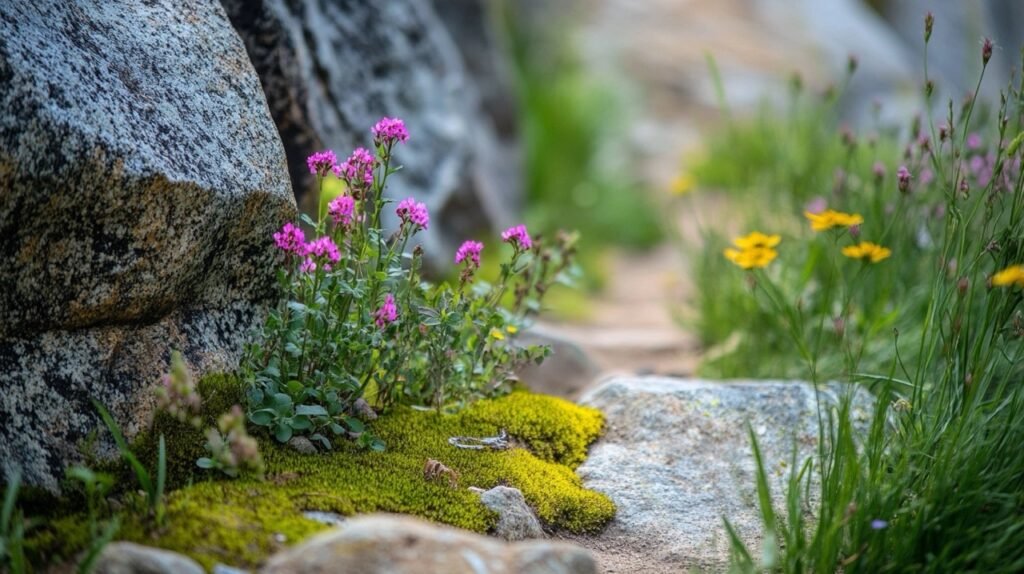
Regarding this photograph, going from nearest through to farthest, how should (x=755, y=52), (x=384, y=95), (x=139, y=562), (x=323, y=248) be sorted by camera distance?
(x=139, y=562) → (x=323, y=248) → (x=384, y=95) → (x=755, y=52)

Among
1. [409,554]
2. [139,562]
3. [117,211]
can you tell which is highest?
[117,211]

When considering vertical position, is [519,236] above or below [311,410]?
above

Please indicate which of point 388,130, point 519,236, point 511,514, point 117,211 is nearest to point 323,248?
point 388,130

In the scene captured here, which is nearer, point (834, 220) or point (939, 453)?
point (939, 453)

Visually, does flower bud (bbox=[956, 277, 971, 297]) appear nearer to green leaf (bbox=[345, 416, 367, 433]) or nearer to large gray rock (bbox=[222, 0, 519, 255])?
green leaf (bbox=[345, 416, 367, 433])

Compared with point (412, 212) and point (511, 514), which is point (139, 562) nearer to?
point (511, 514)

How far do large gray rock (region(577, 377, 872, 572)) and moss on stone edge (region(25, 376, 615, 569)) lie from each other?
0.09 meters

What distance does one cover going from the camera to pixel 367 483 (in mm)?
2357

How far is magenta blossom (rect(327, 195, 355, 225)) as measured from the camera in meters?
2.46

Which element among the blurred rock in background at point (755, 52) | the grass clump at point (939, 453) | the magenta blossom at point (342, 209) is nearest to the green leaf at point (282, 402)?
the magenta blossom at point (342, 209)

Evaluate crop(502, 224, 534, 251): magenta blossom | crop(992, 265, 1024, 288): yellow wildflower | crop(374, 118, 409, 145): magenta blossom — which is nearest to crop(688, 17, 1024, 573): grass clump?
crop(992, 265, 1024, 288): yellow wildflower

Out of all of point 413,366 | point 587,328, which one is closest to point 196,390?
point 413,366

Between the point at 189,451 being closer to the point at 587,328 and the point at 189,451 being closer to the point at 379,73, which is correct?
the point at 379,73

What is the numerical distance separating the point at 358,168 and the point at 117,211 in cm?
62
